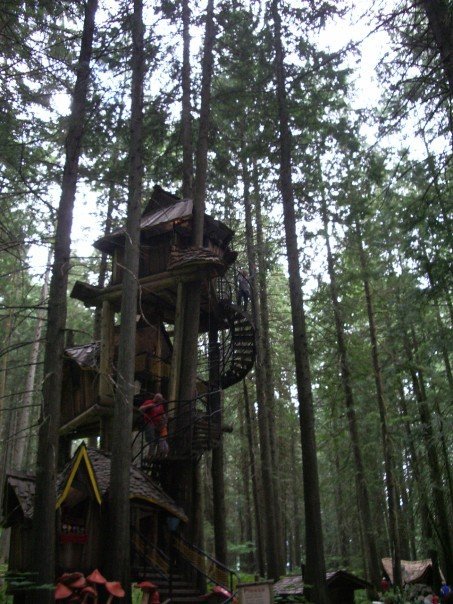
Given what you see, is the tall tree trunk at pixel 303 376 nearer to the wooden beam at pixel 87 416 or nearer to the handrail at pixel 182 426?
the handrail at pixel 182 426

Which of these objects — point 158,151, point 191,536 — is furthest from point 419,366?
point 158,151

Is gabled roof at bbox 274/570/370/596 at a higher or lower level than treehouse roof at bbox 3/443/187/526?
lower

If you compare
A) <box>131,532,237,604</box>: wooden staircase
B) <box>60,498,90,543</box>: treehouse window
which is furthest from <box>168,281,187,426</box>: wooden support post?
<box>60,498,90,543</box>: treehouse window

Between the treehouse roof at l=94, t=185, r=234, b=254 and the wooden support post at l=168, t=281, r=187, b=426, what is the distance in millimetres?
2025

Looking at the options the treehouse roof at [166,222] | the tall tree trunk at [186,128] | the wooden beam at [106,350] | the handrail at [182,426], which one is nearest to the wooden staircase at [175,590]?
the handrail at [182,426]

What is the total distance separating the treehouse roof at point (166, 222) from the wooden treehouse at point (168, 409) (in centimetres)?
4

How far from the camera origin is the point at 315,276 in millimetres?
21547

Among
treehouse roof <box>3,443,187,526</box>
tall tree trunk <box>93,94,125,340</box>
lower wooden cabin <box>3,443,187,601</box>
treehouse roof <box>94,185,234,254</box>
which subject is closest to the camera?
lower wooden cabin <box>3,443,187,601</box>

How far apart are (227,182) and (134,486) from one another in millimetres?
10941

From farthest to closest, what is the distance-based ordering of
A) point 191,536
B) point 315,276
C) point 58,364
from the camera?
point 315,276, point 191,536, point 58,364

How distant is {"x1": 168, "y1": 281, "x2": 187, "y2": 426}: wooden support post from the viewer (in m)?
13.8

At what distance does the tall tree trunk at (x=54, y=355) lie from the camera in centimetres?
727

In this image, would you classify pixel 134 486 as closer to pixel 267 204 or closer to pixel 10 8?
pixel 267 204

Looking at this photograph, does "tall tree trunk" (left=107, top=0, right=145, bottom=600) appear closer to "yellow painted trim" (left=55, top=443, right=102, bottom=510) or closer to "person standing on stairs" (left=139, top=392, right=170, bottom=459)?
"yellow painted trim" (left=55, top=443, right=102, bottom=510)
